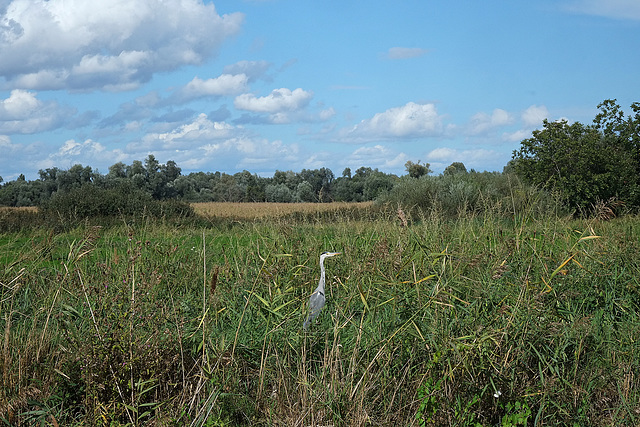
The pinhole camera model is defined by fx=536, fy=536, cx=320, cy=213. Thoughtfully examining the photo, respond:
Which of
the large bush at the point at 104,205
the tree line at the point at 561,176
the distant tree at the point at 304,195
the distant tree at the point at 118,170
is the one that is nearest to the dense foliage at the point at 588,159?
the tree line at the point at 561,176

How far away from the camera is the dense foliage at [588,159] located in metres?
20.4

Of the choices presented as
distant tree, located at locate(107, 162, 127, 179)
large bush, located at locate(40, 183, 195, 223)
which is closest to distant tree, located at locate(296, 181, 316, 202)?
large bush, located at locate(40, 183, 195, 223)

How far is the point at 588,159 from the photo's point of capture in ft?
67.5

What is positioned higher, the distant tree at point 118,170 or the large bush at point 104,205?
the distant tree at point 118,170

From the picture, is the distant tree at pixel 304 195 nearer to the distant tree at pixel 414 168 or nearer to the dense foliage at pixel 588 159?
the dense foliage at pixel 588 159

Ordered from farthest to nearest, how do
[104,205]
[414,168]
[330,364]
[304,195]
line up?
[414,168] → [104,205] → [304,195] → [330,364]

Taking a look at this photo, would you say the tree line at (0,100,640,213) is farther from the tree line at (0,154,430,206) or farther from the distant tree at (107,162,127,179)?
the distant tree at (107,162,127,179)

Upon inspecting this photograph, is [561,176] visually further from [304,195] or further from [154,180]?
[154,180]

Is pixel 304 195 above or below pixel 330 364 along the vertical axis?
above

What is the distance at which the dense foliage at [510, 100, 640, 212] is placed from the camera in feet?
66.8

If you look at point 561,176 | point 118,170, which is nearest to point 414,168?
point 561,176

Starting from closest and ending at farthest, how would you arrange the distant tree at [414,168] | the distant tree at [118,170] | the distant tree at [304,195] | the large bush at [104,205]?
the distant tree at [304,195] → the large bush at [104,205] → the distant tree at [414,168] → the distant tree at [118,170]

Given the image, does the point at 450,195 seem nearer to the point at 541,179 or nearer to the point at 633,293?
the point at 541,179

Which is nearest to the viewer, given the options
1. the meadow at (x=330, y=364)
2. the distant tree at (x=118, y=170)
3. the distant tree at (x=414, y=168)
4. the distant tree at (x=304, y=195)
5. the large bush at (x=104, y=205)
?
the meadow at (x=330, y=364)
